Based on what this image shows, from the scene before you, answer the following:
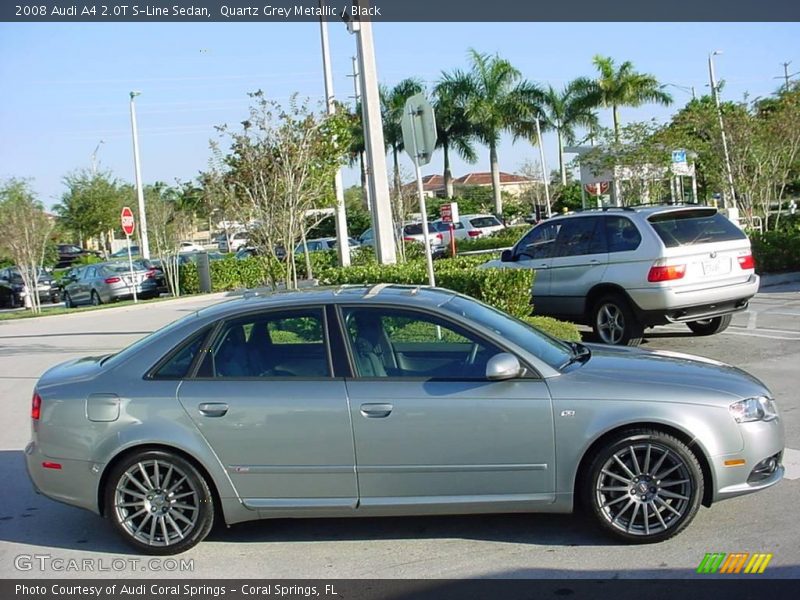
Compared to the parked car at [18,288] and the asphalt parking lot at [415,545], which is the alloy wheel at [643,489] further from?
the parked car at [18,288]

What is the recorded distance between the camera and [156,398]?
539cm

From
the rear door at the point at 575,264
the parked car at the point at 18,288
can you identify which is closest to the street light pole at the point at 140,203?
the parked car at the point at 18,288

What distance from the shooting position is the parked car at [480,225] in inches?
1521

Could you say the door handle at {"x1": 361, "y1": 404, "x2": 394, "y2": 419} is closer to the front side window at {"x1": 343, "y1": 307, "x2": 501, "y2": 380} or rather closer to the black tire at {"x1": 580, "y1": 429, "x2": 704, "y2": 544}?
the front side window at {"x1": 343, "y1": 307, "x2": 501, "y2": 380}

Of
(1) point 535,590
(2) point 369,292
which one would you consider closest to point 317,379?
(2) point 369,292

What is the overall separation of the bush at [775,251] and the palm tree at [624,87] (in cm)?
2546

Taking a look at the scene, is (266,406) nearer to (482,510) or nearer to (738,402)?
(482,510)

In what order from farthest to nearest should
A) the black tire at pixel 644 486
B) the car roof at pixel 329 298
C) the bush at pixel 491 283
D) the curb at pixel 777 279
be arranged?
the curb at pixel 777 279 < the bush at pixel 491 283 < the car roof at pixel 329 298 < the black tire at pixel 644 486

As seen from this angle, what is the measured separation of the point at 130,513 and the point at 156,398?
2.33ft

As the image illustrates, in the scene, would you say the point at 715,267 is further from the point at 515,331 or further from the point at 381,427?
the point at 381,427

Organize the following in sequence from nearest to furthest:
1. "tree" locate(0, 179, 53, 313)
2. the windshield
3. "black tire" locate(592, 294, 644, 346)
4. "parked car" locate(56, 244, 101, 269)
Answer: the windshield → "black tire" locate(592, 294, 644, 346) → "tree" locate(0, 179, 53, 313) → "parked car" locate(56, 244, 101, 269)

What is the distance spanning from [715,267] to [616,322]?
1375 mm

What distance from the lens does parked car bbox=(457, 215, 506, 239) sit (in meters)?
38.6

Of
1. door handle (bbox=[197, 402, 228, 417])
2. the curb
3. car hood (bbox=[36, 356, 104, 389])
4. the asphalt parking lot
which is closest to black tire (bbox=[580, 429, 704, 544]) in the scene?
the asphalt parking lot
